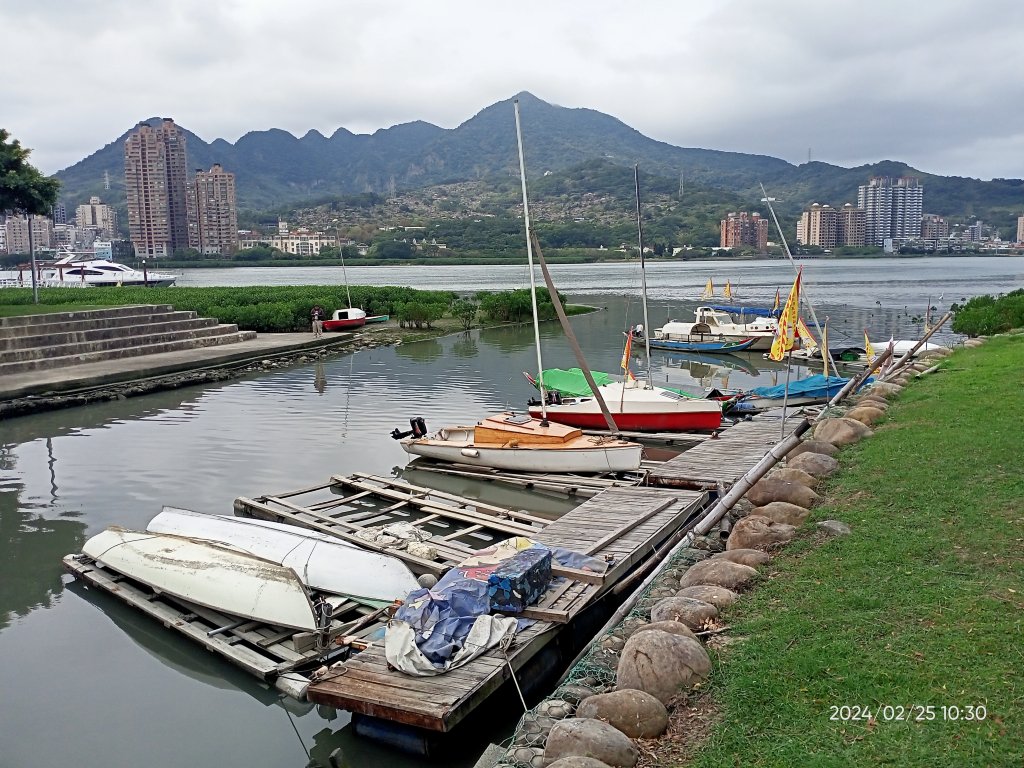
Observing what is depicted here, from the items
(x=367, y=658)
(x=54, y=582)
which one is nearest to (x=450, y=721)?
(x=367, y=658)

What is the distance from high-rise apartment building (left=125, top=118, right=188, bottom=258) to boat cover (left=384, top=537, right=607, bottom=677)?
566 ft

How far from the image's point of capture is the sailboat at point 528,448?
15258mm

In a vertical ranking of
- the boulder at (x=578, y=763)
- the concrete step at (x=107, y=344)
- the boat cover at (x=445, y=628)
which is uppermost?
the concrete step at (x=107, y=344)

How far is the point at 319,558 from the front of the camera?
1003 cm

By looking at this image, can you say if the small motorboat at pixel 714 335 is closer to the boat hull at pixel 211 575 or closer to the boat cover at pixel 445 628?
the boat hull at pixel 211 575

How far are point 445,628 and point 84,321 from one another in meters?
26.0

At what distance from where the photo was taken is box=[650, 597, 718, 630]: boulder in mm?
6598

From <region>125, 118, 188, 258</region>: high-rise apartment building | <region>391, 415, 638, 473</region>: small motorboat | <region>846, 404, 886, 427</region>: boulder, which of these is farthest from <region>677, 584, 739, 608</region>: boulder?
<region>125, 118, 188, 258</region>: high-rise apartment building

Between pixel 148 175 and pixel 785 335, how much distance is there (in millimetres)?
177832

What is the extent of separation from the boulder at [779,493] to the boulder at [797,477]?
5.4 inches

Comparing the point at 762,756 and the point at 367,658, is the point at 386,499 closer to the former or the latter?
the point at 367,658

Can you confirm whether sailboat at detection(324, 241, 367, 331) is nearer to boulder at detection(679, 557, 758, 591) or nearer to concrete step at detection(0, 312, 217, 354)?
concrete step at detection(0, 312, 217, 354)
